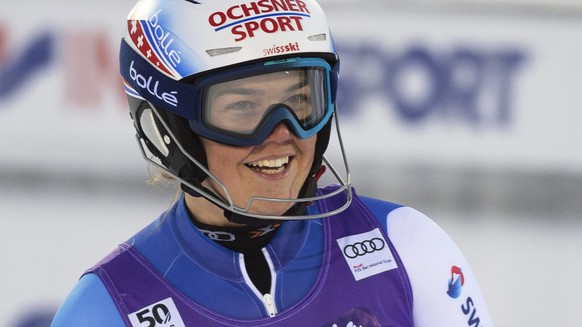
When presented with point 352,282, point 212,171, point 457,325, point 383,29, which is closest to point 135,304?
point 212,171

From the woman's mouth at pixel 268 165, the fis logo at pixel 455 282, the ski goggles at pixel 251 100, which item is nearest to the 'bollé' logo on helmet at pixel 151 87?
the ski goggles at pixel 251 100

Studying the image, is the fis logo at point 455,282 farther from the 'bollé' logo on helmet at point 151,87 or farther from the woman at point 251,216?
the 'bollé' logo on helmet at point 151,87

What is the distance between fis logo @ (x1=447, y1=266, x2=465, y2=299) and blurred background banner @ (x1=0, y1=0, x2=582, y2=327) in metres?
1.93

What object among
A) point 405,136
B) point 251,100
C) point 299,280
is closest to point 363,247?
point 299,280

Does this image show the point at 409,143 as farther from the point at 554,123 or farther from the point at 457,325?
the point at 457,325

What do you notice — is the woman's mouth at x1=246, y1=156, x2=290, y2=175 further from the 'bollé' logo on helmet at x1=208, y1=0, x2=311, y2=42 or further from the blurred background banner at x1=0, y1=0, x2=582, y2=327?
the blurred background banner at x1=0, y1=0, x2=582, y2=327

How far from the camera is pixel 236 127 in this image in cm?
223

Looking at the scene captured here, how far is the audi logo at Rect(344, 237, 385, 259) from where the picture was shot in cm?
239

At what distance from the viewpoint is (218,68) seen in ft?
7.37

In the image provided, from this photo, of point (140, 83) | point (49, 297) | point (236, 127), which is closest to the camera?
point (236, 127)

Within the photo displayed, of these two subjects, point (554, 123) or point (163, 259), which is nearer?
point (163, 259)

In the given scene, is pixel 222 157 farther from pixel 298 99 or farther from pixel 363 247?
pixel 363 247

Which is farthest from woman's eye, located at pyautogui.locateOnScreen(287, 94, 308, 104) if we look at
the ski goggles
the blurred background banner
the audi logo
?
the blurred background banner

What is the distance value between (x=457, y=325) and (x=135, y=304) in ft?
2.34
